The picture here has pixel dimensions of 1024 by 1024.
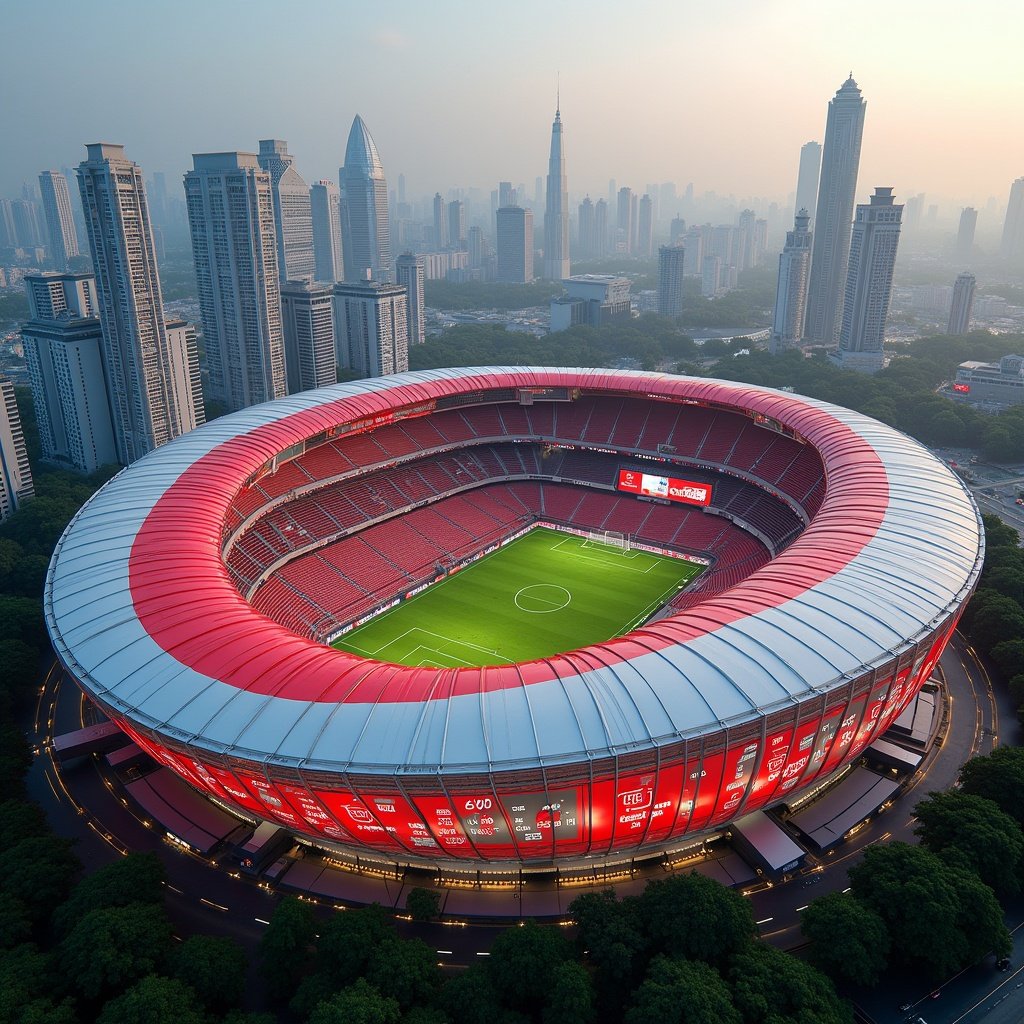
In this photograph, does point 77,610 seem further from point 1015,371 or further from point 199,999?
point 1015,371

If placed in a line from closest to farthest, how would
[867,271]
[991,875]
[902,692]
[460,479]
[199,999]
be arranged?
[199,999] < [991,875] < [902,692] < [460,479] < [867,271]

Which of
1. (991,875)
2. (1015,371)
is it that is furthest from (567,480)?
(1015,371)

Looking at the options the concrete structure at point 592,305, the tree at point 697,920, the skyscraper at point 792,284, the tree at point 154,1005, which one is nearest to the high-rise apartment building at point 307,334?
the concrete structure at point 592,305

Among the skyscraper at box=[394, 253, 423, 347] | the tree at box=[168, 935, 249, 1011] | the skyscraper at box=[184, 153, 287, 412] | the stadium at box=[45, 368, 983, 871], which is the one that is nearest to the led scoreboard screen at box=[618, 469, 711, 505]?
the stadium at box=[45, 368, 983, 871]

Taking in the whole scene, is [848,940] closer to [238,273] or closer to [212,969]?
[212,969]

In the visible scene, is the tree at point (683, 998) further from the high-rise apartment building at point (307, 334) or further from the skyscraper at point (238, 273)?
the high-rise apartment building at point (307, 334)

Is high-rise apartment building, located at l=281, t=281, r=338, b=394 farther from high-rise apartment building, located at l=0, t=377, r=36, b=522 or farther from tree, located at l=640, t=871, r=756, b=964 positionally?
tree, located at l=640, t=871, r=756, b=964

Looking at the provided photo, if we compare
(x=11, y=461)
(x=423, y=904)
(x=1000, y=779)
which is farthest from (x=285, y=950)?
(x=11, y=461)
